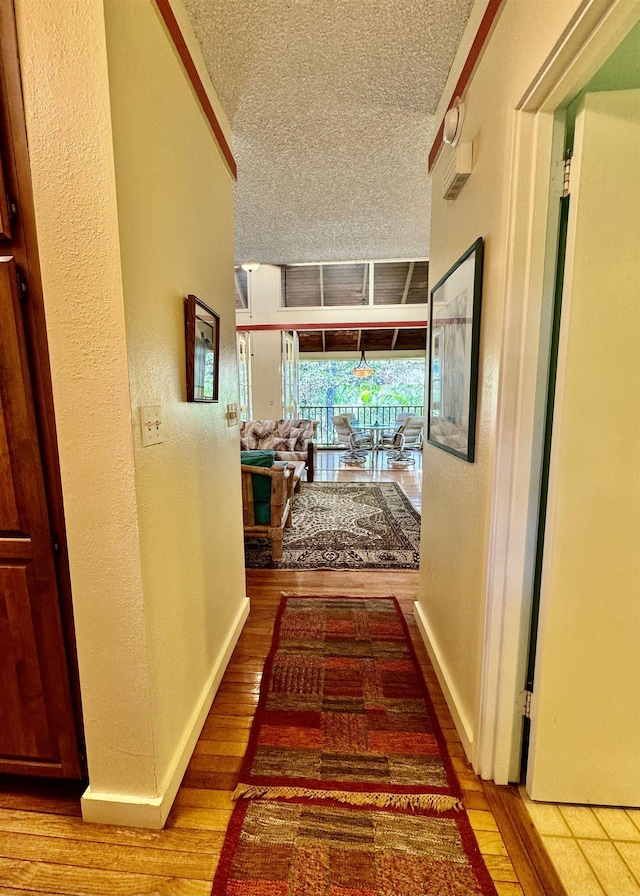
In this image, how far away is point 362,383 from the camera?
34.2 ft

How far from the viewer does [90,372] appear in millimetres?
932

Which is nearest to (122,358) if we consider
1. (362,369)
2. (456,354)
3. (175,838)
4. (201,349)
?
(201,349)

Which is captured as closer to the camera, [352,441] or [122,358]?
[122,358]

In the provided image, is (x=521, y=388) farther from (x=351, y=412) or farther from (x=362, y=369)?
(x=351, y=412)

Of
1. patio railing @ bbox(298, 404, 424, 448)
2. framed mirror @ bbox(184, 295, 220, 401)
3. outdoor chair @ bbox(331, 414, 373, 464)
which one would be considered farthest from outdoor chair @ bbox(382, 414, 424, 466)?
framed mirror @ bbox(184, 295, 220, 401)

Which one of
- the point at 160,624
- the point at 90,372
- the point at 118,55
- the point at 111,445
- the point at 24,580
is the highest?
the point at 118,55

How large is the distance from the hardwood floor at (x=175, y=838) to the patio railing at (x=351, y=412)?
323 inches

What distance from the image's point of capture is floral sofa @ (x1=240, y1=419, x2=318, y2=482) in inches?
211

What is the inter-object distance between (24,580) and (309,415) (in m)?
8.66

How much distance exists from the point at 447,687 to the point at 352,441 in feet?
19.6

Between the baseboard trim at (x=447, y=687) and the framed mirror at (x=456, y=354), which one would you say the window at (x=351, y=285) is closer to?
the framed mirror at (x=456, y=354)

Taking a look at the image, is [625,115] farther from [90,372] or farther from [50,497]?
[50,497]

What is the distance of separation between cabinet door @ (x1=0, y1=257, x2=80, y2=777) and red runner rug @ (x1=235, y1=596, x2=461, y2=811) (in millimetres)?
643

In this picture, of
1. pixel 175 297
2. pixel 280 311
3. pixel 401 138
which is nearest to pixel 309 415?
pixel 280 311
